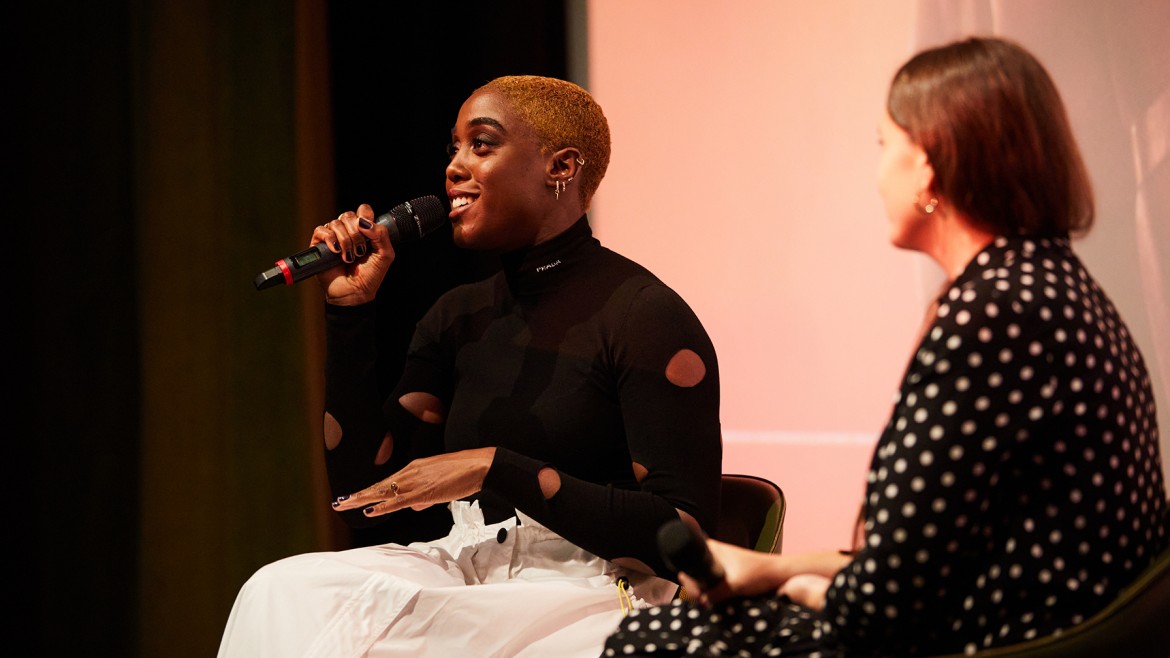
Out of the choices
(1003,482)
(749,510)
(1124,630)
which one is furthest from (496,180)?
(1124,630)

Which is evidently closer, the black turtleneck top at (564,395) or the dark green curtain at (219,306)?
the black turtleneck top at (564,395)

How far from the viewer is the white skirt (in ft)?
4.63

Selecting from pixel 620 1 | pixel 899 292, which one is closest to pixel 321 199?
pixel 620 1

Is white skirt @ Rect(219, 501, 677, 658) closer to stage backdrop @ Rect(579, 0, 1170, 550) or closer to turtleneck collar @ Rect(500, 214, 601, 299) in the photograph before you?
Answer: turtleneck collar @ Rect(500, 214, 601, 299)

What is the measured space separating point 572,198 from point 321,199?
106 centimetres

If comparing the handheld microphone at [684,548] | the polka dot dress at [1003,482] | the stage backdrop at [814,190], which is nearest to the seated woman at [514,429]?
the handheld microphone at [684,548]

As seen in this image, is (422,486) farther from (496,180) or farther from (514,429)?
(496,180)

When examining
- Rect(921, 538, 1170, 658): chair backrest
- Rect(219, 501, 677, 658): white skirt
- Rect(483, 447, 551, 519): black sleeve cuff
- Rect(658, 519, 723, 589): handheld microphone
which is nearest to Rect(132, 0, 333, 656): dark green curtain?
Rect(219, 501, 677, 658): white skirt

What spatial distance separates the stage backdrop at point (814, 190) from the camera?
211cm

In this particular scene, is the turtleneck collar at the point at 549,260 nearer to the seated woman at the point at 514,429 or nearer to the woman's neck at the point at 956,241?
the seated woman at the point at 514,429

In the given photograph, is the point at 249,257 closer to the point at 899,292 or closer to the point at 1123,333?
the point at 899,292

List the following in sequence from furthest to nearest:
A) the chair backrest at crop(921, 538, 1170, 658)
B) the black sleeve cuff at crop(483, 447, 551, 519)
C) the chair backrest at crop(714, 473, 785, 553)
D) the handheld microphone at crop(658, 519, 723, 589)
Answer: the chair backrest at crop(714, 473, 785, 553), the black sleeve cuff at crop(483, 447, 551, 519), the handheld microphone at crop(658, 519, 723, 589), the chair backrest at crop(921, 538, 1170, 658)

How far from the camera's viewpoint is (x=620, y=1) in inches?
111

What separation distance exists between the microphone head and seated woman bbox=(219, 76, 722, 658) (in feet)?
0.09
